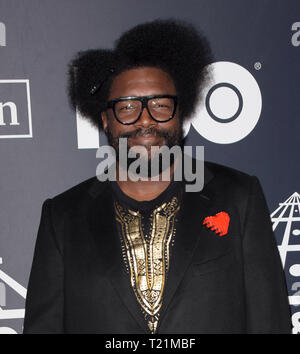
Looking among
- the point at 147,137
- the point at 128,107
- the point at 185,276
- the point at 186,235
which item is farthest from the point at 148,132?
the point at 185,276

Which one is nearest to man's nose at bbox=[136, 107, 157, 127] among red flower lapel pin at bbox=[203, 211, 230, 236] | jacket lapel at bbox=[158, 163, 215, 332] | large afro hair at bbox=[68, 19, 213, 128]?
large afro hair at bbox=[68, 19, 213, 128]

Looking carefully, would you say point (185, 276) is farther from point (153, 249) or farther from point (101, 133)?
point (101, 133)

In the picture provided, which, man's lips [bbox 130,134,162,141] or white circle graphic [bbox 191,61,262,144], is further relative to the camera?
white circle graphic [bbox 191,61,262,144]

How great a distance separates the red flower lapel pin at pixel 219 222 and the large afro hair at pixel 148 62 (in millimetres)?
535

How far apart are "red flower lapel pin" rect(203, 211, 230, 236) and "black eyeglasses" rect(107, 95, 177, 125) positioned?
46 centimetres

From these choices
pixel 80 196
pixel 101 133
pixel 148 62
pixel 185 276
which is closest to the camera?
pixel 185 276

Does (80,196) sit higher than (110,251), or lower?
higher

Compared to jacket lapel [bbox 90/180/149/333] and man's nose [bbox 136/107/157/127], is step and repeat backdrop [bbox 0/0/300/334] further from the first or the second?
man's nose [bbox 136/107/157/127]

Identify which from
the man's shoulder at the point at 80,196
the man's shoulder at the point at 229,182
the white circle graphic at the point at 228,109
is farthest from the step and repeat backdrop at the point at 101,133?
the man's shoulder at the point at 229,182

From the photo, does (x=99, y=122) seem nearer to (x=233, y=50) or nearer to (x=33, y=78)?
(x=33, y=78)

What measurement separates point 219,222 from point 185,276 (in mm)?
267

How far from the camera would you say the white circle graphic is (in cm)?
206

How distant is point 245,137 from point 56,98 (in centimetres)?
105

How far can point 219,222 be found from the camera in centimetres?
159
